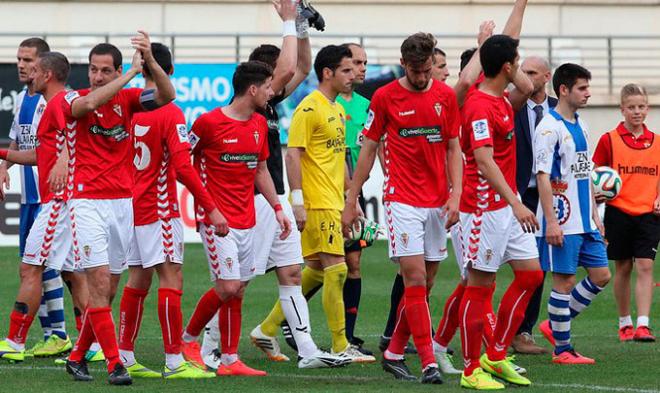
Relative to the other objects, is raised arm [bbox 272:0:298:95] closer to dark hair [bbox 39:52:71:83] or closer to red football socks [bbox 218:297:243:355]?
dark hair [bbox 39:52:71:83]

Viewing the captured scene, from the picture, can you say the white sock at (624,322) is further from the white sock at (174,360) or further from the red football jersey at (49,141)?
the red football jersey at (49,141)

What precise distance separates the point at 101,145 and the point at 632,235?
17.6 feet

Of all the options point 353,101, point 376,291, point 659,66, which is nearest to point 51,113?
point 353,101

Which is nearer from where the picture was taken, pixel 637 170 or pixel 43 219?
pixel 43 219

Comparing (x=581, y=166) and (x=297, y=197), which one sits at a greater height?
(x=581, y=166)

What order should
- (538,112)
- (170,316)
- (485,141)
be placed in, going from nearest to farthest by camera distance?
(485,141) → (170,316) → (538,112)

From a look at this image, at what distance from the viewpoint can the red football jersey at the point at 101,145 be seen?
30.5 ft

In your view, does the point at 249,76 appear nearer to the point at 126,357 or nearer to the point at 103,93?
the point at 103,93

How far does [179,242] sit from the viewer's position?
9.68 meters

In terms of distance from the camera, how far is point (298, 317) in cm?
1027

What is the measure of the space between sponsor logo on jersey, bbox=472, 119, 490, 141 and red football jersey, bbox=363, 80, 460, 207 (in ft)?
1.73

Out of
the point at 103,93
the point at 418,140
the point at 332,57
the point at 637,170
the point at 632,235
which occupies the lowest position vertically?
the point at 632,235

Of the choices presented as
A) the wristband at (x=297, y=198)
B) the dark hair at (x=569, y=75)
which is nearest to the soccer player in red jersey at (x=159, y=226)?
the wristband at (x=297, y=198)

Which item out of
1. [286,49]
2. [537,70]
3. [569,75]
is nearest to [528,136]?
[537,70]
